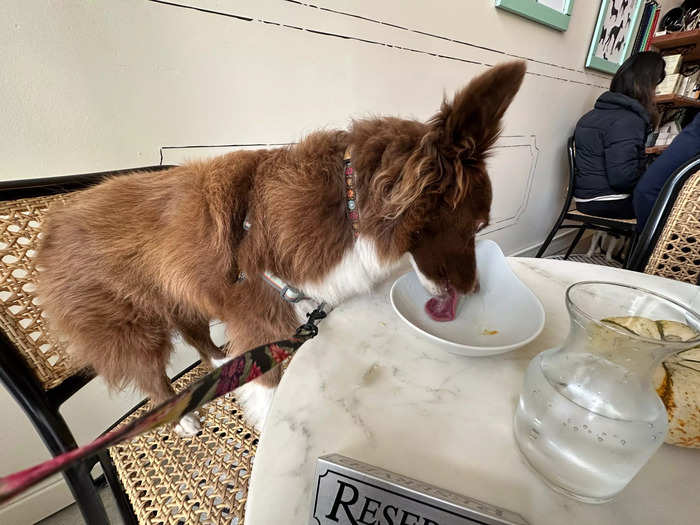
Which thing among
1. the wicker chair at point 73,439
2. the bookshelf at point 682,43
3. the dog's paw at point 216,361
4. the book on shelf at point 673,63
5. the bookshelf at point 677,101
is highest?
the bookshelf at point 682,43

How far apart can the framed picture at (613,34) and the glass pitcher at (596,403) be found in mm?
3193

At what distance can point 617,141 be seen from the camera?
2.32 m

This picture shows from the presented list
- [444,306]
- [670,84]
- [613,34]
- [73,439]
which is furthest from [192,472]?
[670,84]

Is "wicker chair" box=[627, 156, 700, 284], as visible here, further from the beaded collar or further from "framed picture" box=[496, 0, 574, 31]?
"framed picture" box=[496, 0, 574, 31]

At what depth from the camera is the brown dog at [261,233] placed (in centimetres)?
72

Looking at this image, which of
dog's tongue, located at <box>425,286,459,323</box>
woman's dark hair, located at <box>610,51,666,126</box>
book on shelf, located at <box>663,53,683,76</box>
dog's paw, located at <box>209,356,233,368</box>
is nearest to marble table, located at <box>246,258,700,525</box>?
dog's tongue, located at <box>425,286,459,323</box>

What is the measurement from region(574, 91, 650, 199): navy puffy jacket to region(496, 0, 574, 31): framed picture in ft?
2.34

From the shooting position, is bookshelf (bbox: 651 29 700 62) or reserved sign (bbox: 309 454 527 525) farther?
bookshelf (bbox: 651 29 700 62)

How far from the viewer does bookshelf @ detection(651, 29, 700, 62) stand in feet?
9.92

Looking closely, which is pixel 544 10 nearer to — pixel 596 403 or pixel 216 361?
pixel 596 403

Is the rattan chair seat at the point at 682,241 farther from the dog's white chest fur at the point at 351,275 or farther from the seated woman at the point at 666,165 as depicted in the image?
the dog's white chest fur at the point at 351,275

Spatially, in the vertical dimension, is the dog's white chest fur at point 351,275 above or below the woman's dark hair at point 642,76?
below

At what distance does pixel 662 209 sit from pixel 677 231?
0.08 m

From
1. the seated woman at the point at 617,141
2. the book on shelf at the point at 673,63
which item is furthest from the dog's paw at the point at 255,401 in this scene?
the book on shelf at the point at 673,63
